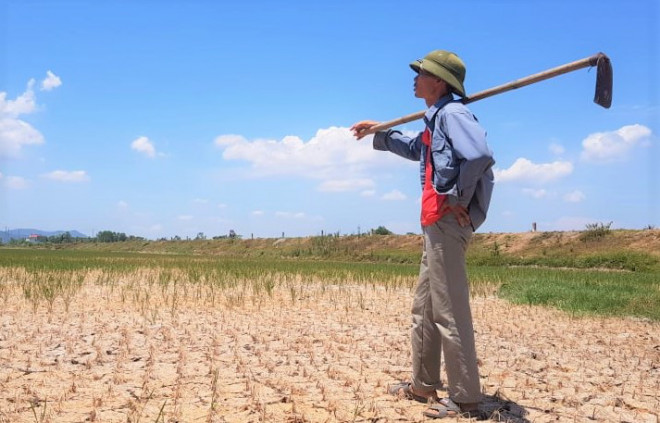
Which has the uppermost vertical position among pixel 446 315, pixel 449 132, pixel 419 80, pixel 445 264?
pixel 419 80

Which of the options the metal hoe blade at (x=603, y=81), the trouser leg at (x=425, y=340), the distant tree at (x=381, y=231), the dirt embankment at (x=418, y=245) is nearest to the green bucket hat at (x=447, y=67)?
the metal hoe blade at (x=603, y=81)

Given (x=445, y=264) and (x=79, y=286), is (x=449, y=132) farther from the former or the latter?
(x=79, y=286)

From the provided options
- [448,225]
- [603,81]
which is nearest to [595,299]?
[603,81]

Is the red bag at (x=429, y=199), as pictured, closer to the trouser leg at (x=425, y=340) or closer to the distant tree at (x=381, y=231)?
the trouser leg at (x=425, y=340)

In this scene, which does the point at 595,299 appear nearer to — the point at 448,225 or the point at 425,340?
the point at 425,340

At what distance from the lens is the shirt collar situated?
3.18 meters

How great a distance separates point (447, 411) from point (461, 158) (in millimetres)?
1421

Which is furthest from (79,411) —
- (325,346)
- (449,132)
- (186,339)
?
(449,132)

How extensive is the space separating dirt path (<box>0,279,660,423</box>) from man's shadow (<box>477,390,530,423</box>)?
0.01 metres

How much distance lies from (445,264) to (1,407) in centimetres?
271

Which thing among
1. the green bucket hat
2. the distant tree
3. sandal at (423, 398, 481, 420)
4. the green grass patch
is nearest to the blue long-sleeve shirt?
the green bucket hat

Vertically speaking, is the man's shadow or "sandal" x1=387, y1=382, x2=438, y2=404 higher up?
"sandal" x1=387, y1=382, x2=438, y2=404

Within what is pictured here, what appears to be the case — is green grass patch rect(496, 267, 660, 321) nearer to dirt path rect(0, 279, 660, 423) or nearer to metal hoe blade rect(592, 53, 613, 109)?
dirt path rect(0, 279, 660, 423)

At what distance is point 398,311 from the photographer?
7.45 metres
